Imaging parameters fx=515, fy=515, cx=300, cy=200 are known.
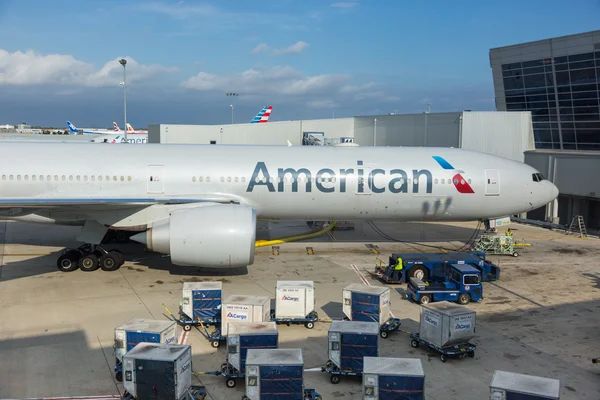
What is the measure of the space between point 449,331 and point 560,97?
30082 mm

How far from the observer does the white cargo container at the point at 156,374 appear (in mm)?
8500

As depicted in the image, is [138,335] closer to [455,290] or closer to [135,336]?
[135,336]

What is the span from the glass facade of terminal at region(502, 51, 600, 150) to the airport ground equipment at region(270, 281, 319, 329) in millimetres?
28031

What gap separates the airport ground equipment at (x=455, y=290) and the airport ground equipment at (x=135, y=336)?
7678 mm

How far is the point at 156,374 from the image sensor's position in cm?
858

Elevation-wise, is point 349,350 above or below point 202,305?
below

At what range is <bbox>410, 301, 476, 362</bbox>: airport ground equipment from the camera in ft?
36.8

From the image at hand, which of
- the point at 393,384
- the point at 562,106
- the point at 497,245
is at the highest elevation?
the point at 562,106

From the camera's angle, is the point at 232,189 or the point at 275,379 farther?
the point at 232,189

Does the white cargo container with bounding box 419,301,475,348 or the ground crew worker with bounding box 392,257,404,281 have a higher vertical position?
the ground crew worker with bounding box 392,257,404,281

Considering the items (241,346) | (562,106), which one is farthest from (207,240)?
(562,106)

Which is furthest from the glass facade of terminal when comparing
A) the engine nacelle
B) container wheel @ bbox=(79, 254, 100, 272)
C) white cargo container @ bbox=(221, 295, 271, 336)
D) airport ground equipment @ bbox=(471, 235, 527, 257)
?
container wheel @ bbox=(79, 254, 100, 272)

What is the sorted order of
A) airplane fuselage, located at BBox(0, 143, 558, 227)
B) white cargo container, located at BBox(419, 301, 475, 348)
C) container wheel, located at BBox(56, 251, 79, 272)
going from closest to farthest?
white cargo container, located at BBox(419, 301, 475, 348), container wheel, located at BBox(56, 251, 79, 272), airplane fuselage, located at BBox(0, 143, 558, 227)

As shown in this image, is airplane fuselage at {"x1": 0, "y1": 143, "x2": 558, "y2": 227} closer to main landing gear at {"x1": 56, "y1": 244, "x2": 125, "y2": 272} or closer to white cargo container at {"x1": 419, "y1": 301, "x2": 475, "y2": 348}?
main landing gear at {"x1": 56, "y1": 244, "x2": 125, "y2": 272}
